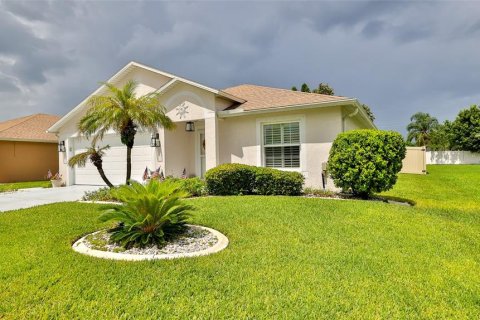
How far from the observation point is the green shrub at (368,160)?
8742 millimetres

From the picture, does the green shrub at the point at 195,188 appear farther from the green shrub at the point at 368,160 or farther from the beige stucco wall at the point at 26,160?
the beige stucco wall at the point at 26,160

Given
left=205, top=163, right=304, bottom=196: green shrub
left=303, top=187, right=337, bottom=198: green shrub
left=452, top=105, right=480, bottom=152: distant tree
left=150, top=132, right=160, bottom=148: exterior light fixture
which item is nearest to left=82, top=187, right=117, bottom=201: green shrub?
left=150, top=132, right=160, bottom=148: exterior light fixture

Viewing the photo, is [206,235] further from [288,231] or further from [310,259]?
[310,259]

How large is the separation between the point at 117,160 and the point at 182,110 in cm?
530

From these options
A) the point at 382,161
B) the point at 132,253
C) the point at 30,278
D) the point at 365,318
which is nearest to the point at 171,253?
the point at 132,253

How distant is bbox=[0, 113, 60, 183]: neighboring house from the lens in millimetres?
19750

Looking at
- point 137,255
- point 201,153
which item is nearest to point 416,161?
point 201,153

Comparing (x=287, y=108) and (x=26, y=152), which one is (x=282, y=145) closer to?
(x=287, y=108)

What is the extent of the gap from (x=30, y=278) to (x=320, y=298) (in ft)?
12.3

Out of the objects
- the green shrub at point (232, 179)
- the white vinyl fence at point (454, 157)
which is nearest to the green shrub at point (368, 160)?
the green shrub at point (232, 179)

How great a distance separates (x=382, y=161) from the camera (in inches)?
342

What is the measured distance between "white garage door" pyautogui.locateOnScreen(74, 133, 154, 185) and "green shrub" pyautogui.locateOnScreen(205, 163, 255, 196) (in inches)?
203

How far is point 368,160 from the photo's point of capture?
8.80 m

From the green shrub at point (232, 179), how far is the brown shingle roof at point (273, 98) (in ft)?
9.43
